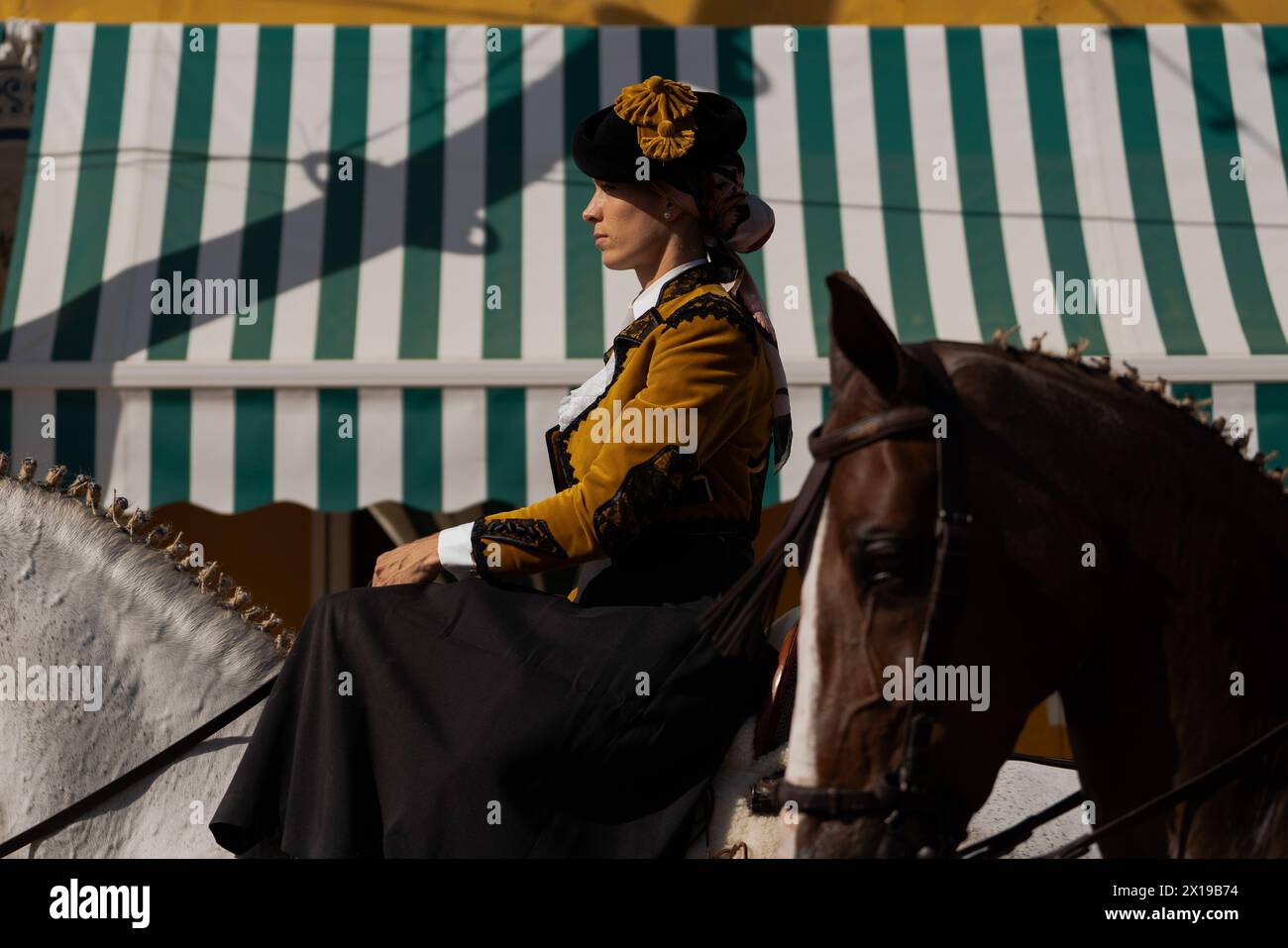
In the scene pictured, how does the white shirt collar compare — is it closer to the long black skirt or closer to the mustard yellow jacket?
the mustard yellow jacket

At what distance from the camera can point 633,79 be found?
5465 millimetres

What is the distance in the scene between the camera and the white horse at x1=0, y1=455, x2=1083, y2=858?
238 centimetres

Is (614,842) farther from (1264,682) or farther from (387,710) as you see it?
(1264,682)

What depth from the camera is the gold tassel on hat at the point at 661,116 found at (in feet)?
7.18

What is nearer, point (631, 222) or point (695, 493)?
point (695, 493)

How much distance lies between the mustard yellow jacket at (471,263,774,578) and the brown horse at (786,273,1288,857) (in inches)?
16.4

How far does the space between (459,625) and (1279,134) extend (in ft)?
14.8

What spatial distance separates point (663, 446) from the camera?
80.9 inches

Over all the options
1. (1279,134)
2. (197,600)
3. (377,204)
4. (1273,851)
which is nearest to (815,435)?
(1273,851)

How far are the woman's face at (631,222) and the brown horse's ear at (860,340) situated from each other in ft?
2.26

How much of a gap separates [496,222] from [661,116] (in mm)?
3006
